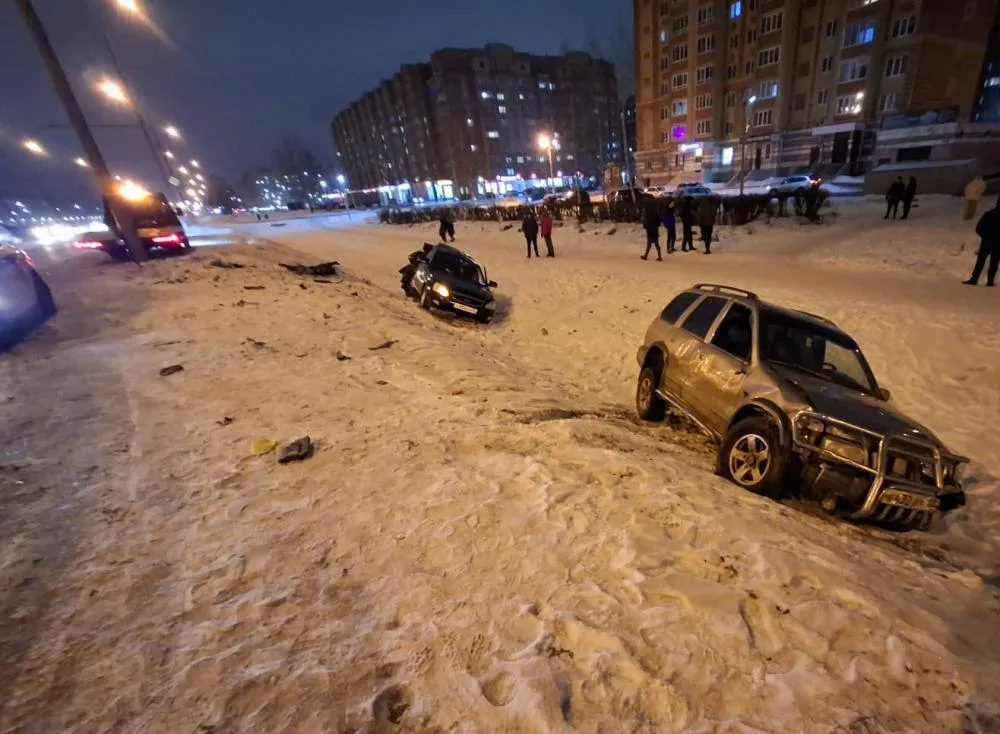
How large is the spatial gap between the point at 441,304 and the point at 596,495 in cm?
816

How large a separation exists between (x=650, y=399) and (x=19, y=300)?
35.6ft

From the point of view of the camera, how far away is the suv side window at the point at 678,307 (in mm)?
6246

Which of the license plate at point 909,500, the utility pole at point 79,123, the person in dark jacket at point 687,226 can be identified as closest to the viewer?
the license plate at point 909,500

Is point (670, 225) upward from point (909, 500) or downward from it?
upward

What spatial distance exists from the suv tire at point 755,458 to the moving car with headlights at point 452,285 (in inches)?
293

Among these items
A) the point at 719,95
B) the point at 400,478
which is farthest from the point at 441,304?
the point at 719,95

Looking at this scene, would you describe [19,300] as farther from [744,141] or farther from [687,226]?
[744,141]

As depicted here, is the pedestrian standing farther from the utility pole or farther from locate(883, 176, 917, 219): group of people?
the utility pole

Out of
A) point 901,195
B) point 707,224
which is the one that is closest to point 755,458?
point 707,224

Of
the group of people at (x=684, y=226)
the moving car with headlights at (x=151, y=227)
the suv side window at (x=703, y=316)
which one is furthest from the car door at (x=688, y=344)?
the moving car with headlights at (x=151, y=227)

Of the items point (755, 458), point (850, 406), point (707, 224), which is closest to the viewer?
point (850, 406)

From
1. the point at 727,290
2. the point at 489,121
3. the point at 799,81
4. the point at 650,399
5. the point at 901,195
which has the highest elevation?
the point at 489,121

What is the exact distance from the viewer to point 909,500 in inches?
149

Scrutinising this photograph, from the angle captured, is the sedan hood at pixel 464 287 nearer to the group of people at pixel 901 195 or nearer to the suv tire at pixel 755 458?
the suv tire at pixel 755 458
